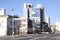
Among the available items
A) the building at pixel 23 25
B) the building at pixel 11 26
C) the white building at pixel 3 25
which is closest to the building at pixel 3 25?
the white building at pixel 3 25

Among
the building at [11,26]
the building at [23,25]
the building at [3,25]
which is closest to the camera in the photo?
the building at [3,25]

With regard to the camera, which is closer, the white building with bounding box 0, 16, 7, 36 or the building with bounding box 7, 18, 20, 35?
the white building with bounding box 0, 16, 7, 36

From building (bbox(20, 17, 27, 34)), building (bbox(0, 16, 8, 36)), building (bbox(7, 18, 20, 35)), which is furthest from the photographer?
building (bbox(20, 17, 27, 34))

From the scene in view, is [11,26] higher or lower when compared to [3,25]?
lower

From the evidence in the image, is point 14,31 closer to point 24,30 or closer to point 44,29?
point 24,30

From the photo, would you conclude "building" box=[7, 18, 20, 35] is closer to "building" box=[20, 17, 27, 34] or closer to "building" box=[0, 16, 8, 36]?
"building" box=[0, 16, 8, 36]

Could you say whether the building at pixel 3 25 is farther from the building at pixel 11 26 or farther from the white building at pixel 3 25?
the building at pixel 11 26

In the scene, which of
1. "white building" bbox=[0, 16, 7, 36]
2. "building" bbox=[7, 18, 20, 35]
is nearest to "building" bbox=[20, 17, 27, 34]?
"building" bbox=[7, 18, 20, 35]

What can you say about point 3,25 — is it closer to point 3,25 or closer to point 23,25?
point 3,25

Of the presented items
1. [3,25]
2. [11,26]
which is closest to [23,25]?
[11,26]

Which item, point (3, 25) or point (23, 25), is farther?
point (23, 25)

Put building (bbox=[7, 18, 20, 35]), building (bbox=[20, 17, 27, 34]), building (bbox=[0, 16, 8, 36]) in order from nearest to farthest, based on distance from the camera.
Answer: building (bbox=[0, 16, 8, 36]) → building (bbox=[7, 18, 20, 35]) → building (bbox=[20, 17, 27, 34])

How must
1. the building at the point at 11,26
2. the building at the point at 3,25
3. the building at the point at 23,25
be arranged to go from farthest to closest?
1. the building at the point at 23,25
2. the building at the point at 11,26
3. the building at the point at 3,25

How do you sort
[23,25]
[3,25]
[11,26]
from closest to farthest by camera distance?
[3,25] < [11,26] < [23,25]
